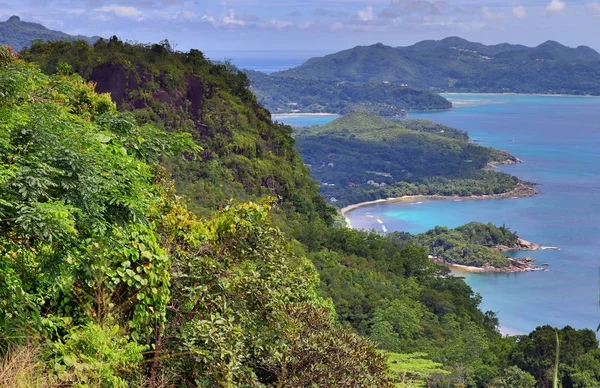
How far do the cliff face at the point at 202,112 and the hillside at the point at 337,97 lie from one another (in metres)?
109

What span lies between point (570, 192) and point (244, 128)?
153 feet

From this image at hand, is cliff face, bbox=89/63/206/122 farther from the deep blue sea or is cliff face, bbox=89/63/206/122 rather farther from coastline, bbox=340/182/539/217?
coastline, bbox=340/182/539/217

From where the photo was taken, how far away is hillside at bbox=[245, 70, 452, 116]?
145 m

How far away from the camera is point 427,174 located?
80438 mm

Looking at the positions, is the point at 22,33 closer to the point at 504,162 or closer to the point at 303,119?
the point at 303,119

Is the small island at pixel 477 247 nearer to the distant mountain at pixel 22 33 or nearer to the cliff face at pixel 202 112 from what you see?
the cliff face at pixel 202 112

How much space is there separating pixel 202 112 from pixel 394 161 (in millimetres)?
60164

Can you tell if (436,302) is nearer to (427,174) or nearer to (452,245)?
(452,245)

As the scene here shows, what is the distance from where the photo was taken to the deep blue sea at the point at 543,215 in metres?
36.3

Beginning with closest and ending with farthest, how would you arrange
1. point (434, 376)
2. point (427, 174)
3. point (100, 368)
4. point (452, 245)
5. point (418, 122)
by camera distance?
point (100, 368) < point (434, 376) < point (452, 245) < point (427, 174) < point (418, 122)

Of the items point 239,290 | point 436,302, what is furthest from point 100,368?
point 436,302

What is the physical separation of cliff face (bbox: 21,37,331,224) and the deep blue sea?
40.7ft

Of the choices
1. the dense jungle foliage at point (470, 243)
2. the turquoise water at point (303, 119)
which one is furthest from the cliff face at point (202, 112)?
the turquoise water at point (303, 119)

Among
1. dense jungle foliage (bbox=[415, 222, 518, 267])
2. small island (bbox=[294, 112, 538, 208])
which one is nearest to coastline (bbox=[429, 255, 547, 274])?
dense jungle foliage (bbox=[415, 222, 518, 267])
